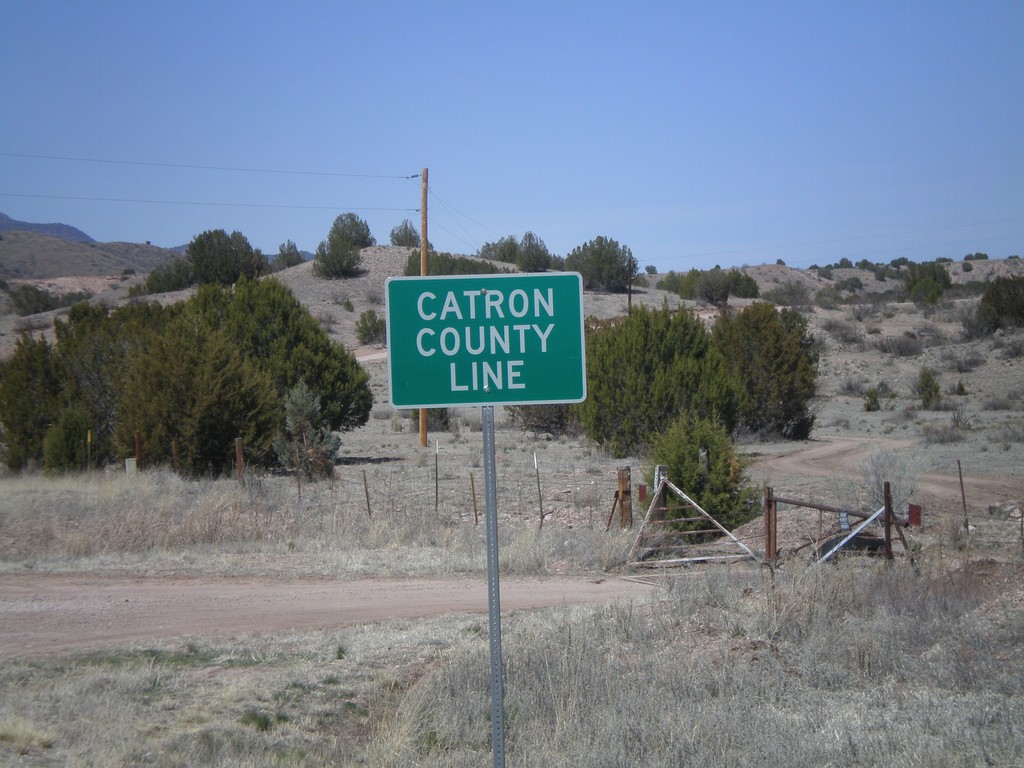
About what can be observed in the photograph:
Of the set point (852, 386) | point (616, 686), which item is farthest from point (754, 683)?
point (852, 386)

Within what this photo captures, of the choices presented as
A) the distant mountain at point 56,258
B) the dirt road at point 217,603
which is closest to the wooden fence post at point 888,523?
the dirt road at point 217,603

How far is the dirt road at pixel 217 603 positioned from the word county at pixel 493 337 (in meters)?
6.20

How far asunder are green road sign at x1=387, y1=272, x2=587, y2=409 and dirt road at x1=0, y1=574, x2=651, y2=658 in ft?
20.1

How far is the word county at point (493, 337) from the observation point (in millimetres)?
4723

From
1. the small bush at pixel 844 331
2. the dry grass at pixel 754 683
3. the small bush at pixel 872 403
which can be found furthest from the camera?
the small bush at pixel 844 331

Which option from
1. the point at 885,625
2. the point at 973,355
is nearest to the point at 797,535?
the point at 885,625

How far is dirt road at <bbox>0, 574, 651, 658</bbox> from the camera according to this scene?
994 centimetres

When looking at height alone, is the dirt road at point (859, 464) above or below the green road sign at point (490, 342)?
below

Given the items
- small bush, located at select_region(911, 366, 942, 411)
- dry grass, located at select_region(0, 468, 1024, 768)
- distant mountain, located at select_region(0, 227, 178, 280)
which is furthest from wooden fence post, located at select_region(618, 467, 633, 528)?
distant mountain, located at select_region(0, 227, 178, 280)

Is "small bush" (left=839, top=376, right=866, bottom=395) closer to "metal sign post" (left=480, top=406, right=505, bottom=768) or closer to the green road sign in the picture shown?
the green road sign

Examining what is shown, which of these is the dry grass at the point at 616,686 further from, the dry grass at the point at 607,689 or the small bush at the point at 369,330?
the small bush at the point at 369,330

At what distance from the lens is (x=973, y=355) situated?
51.4m

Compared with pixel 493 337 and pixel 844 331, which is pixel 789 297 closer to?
pixel 844 331

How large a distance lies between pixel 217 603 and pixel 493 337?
808 cm
